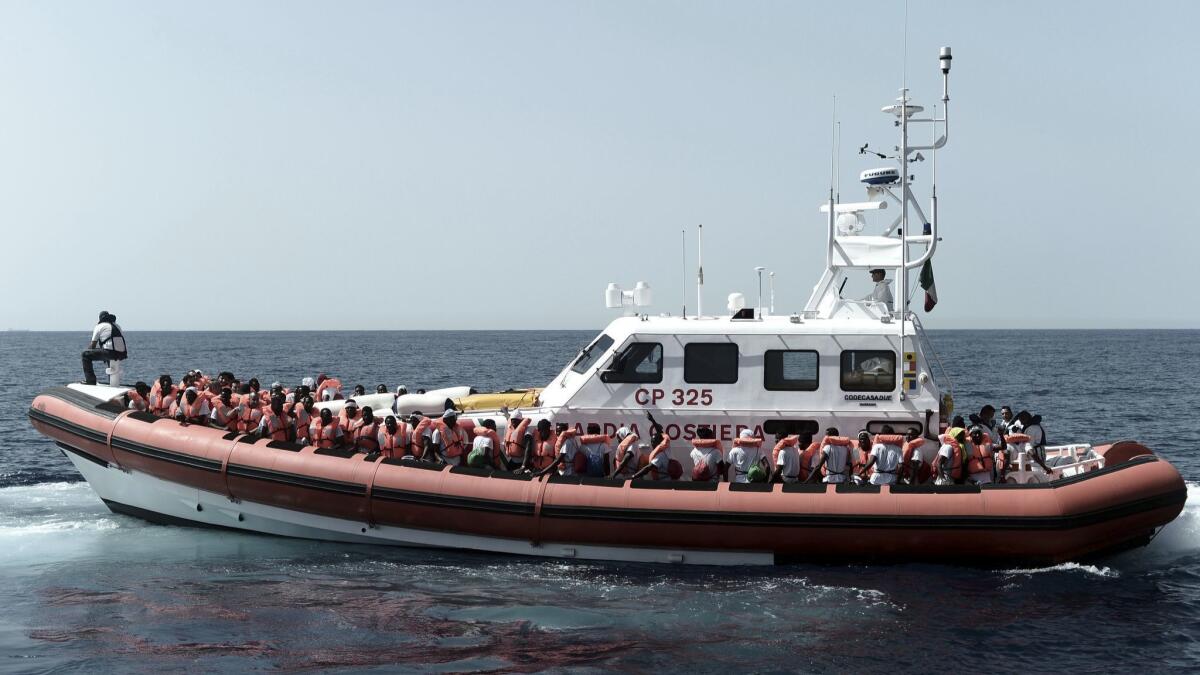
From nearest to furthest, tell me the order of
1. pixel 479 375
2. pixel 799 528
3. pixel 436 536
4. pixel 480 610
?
1. pixel 480 610
2. pixel 799 528
3. pixel 436 536
4. pixel 479 375

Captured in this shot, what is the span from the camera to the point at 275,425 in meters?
11.9

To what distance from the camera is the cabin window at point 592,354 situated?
37.8 ft

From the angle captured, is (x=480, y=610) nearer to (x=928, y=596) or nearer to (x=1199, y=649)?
(x=928, y=596)

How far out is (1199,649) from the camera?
29.0ft

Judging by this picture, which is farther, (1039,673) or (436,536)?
(436,536)

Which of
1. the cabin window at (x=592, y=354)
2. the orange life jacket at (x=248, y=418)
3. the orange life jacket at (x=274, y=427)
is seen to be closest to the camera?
the cabin window at (x=592, y=354)

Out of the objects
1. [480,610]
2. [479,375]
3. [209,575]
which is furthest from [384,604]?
[479,375]

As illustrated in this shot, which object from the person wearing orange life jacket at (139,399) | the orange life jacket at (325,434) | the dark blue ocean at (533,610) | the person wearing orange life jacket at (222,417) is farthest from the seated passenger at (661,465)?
the person wearing orange life jacket at (139,399)

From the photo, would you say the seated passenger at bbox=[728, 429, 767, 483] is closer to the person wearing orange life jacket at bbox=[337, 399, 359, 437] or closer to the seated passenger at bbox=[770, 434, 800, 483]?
the seated passenger at bbox=[770, 434, 800, 483]

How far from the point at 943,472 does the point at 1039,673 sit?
2.55m

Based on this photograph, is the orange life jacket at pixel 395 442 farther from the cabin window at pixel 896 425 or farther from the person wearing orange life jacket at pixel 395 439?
the cabin window at pixel 896 425

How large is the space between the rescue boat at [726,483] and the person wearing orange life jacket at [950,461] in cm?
23

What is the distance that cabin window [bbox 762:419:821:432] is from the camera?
36.4 feet

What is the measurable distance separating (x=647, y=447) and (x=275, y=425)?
13.2 ft
